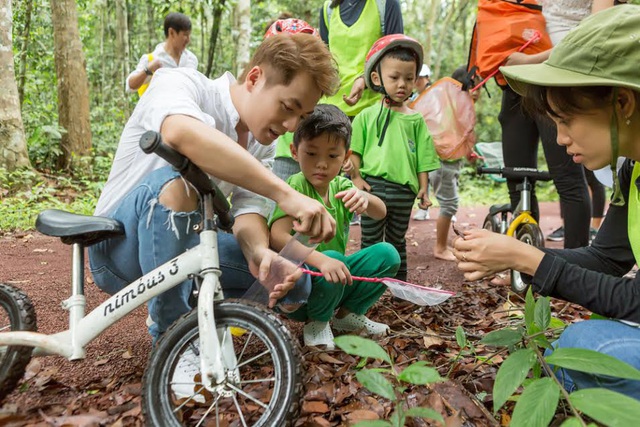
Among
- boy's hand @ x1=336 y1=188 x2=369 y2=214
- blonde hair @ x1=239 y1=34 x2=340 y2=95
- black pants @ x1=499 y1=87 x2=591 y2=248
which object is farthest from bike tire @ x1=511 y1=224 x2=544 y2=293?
blonde hair @ x1=239 y1=34 x2=340 y2=95

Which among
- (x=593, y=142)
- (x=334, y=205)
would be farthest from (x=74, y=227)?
(x=593, y=142)

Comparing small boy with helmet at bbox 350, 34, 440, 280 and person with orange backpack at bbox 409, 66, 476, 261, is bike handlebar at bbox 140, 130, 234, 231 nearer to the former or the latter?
small boy with helmet at bbox 350, 34, 440, 280

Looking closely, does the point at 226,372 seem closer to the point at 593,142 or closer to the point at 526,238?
the point at 593,142

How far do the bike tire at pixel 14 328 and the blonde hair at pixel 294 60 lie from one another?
1.30 m

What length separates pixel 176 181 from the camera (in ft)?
6.38

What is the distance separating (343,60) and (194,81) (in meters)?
2.28

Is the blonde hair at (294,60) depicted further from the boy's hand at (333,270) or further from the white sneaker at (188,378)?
the white sneaker at (188,378)

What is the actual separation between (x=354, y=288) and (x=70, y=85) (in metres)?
7.16

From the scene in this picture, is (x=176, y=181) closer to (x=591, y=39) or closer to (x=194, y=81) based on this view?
(x=194, y=81)

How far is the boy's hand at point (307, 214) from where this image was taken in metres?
1.73

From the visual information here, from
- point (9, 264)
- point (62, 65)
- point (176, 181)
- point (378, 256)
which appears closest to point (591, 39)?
point (378, 256)

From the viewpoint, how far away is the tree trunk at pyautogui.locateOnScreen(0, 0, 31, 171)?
20.8 ft

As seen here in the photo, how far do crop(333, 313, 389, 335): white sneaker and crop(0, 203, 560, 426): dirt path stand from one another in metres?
0.09

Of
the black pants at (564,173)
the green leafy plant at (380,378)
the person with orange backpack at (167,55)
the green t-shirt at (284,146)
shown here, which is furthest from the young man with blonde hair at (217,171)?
the person with orange backpack at (167,55)
